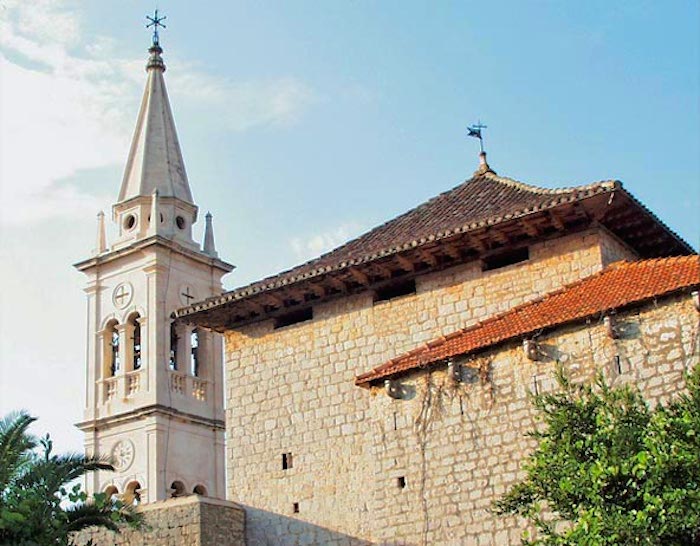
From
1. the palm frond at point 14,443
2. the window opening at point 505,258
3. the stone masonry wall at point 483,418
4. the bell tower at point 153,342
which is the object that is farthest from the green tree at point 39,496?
the bell tower at point 153,342

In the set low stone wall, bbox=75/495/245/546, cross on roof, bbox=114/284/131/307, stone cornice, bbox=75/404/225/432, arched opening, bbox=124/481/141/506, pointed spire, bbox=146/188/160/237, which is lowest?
low stone wall, bbox=75/495/245/546

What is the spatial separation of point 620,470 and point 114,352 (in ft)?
83.5

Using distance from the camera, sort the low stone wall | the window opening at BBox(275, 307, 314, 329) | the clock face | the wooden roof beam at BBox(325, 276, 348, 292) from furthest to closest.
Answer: the clock face < the window opening at BBox(275, 307, 314, 329) < the wooden roof beam at BBox(325, 276, 348, 292) < the low stone wall

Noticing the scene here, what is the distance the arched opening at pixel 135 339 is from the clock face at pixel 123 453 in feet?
7.59

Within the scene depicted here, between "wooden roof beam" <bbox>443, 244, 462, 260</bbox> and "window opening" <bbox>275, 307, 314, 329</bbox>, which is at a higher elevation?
"wooden roof beam" <bbox>443, 244, 462, 260</bbox>

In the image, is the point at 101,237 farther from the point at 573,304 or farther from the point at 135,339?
the point at 573,304

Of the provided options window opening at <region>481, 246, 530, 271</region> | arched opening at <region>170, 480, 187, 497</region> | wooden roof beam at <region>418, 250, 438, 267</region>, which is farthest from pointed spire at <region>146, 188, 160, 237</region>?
window opening at <region>481, 246, 530, 271</region>

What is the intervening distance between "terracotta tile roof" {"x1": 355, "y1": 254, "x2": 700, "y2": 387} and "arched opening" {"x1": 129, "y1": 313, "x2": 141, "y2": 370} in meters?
19.0

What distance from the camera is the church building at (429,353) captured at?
14938 millimetres

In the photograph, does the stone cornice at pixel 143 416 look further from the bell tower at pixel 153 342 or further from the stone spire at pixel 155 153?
the stone spire at pixel 155 153

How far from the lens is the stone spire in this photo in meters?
36.2

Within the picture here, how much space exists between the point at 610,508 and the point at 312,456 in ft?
28.4

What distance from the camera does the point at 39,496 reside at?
15.1m

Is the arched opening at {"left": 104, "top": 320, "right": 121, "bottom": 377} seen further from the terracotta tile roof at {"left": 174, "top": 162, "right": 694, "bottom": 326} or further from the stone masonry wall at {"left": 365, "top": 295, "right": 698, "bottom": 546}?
the stone masonry wall at {"left": 365, "top": 295, "right": 698, "bottom": 546}
